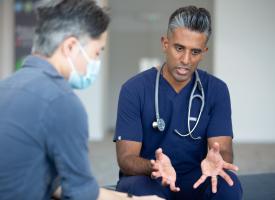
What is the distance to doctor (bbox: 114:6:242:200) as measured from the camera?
1.89 metres

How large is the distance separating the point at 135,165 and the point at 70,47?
2.39 ft

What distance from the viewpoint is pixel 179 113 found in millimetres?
1936

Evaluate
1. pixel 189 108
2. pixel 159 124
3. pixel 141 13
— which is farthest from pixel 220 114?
pixel 141 13

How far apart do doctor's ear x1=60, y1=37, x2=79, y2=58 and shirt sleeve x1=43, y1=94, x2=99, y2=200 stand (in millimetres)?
140

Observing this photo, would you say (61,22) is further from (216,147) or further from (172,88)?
(172,88)

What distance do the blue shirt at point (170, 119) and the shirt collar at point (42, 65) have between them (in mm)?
767

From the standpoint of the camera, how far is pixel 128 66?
22.2 ft

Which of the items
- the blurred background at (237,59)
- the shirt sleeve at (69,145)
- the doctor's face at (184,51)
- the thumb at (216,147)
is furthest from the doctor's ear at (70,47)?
the blurred background at (237,59)

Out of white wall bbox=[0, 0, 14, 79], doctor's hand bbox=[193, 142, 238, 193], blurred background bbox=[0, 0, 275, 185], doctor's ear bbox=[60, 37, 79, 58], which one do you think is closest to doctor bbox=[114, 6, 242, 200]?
doctor's hand bbox=[193, 142, 238, 193]

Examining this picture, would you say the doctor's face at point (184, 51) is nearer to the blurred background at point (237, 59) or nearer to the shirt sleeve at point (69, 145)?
the shirt sleeve at point (69, 145)

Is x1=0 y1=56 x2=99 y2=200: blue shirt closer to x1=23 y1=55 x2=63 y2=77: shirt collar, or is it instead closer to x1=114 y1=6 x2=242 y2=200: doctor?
x1=23 y1=55 x2=63 y2=77: shirt collar

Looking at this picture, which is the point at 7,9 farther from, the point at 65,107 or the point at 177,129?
the point at 65,107

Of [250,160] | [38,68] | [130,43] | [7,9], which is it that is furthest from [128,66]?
[38,68]

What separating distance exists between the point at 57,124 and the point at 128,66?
18.8 feet
